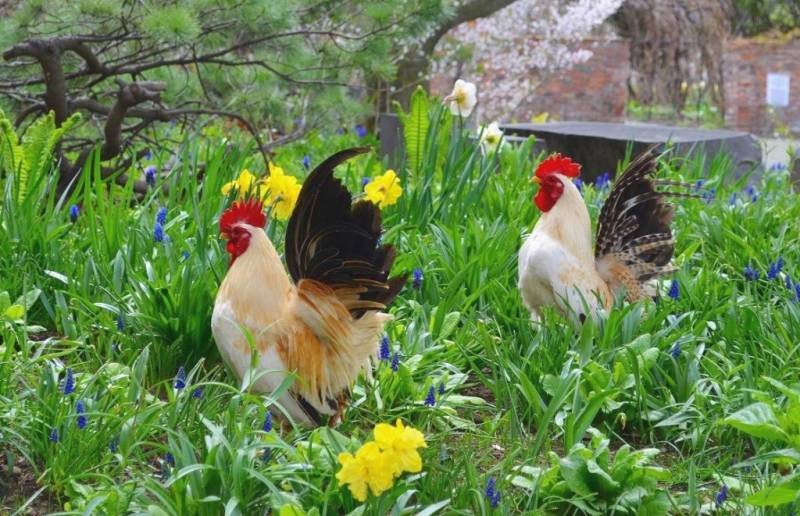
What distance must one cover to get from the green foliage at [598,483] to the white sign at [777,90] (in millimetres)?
17848

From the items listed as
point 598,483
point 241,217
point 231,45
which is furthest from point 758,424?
point 231,45

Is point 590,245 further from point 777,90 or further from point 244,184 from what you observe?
point 777,90

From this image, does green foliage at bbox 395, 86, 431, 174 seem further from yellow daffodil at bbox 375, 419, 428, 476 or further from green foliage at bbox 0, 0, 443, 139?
yellow daffodil at bbox 375, 419, 428, 476

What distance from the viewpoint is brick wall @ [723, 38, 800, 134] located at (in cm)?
1911

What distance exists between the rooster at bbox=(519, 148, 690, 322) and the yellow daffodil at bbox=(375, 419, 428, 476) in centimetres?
131

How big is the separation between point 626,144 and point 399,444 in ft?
16.0

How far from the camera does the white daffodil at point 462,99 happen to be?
4773mm

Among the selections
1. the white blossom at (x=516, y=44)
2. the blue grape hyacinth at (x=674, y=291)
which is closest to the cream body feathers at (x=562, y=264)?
the blue grape hyacinth at (x=674, y=291)

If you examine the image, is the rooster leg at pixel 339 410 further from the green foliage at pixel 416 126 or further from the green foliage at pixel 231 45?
the green foliage at pixel 416 126

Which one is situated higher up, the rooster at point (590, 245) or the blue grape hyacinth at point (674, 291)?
the rooster at point (590, 245)

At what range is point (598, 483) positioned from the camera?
265 cm

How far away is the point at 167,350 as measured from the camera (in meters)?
3.21

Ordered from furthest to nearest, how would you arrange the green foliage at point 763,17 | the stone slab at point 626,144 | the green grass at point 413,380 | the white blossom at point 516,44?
the green foliage at point 763,17
the white blossom at point 516,44
the stone slab at point 626,144
the green grass at point 413,380

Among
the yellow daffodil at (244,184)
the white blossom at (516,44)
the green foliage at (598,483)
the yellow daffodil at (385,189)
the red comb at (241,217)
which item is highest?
the red comb at (241,217)
